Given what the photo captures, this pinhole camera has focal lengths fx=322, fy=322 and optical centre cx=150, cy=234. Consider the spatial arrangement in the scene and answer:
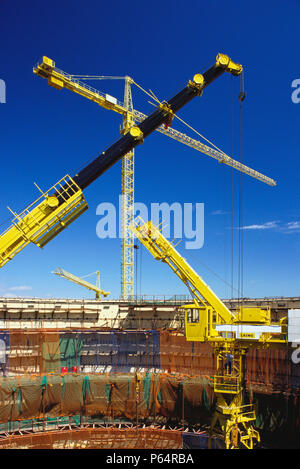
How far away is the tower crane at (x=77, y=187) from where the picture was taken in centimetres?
1437

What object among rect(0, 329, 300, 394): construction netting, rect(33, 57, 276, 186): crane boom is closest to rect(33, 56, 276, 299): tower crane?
rect(33, 57, 276, 186): crane boom

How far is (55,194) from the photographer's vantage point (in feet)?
48.2

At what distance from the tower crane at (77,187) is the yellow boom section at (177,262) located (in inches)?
268

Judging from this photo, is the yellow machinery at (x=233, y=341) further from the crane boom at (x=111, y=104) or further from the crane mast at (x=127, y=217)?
the crane mast at (x=127, y=217)

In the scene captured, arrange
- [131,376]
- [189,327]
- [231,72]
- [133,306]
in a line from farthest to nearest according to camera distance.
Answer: [133,306] → [131,376] → [189,327] → [231,72]

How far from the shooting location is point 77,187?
1460cm

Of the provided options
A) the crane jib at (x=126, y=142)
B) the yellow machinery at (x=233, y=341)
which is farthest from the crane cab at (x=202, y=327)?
the crane jib at (x=126, y=142)

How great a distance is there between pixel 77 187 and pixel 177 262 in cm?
883

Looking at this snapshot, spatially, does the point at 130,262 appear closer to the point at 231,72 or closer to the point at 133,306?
the point at 133,306

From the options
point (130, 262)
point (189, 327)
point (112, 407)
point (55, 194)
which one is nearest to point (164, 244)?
point (189, 327)

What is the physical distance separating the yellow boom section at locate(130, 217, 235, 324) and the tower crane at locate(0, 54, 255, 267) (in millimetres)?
6812

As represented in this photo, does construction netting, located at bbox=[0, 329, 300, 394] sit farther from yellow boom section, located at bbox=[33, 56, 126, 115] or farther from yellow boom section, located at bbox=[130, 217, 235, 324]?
yellow boom section, located at bbox=[33, 56, 126, 115]

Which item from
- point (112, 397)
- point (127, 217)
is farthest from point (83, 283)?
point (112, 397)

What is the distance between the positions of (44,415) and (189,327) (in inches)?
475
